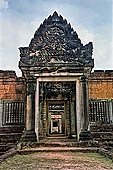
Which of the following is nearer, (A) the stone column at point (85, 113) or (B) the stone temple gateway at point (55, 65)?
(A) the stone column at point (85, 113)

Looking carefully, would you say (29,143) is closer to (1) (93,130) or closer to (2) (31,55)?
(2) (31,55)

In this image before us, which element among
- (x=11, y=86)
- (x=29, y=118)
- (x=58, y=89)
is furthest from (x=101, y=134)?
(x=11, y=86)

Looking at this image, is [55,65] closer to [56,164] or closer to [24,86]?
[24,86]

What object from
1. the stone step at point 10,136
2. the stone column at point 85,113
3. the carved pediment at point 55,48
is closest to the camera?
the stone column at point 85,113

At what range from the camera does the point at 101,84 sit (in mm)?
14008

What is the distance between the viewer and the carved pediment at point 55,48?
10.1m

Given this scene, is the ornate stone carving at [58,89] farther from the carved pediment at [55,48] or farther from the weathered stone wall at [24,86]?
the carved pediment at [55,48]

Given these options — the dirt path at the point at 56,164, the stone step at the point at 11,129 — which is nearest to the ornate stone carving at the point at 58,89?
the stone step at the point at 11,129

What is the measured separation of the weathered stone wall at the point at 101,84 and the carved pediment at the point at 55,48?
12.9 ft

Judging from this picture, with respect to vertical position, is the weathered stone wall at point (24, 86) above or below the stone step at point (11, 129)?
above

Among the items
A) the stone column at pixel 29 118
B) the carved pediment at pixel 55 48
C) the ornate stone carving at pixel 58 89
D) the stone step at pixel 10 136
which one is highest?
the carved pediment at pixel 55 48

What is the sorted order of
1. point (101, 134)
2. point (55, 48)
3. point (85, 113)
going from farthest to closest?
point (101, 134), point (55, 48), point (85, 113)

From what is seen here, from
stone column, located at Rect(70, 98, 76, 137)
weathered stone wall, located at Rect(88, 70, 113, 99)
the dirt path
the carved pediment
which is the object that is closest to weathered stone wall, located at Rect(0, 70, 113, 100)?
weathered stone wall, located at Rect(88, 70, 113, 99)

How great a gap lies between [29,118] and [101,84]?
603cm
